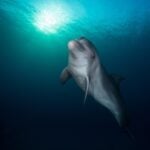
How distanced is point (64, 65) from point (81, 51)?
115 ft

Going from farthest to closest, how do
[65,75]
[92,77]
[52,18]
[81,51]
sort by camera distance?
1. [52,18]
2. [65,75]
3. [92,77]
4. [81,51]

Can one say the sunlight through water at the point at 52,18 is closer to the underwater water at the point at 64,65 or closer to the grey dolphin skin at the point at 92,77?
the underwater water at the point at 64,65

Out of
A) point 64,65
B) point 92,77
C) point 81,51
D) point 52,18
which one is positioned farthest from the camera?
point 64,65

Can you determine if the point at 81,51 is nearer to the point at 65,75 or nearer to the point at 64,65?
the point at 65,75

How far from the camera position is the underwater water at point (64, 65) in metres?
22.0

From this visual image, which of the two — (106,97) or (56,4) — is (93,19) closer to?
(56,4)

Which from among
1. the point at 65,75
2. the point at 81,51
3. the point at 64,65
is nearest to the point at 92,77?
the point at 65,75

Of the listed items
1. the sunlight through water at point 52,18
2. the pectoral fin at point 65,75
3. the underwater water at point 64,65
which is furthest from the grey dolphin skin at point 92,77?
the sunlight through water at point 52,18

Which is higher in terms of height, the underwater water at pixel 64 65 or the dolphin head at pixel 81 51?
the dolphin head at pixel 81 51

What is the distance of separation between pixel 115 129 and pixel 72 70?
47.4 m

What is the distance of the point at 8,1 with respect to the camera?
22.0 m

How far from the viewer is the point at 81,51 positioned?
6910 mm

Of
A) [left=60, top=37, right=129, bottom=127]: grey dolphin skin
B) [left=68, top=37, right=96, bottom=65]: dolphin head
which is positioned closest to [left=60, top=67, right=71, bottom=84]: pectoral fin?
[left=60, top=37, right=129, bottom=127]: grey dolphin skin

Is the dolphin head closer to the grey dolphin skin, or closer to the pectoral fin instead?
the grey dolphin skin
